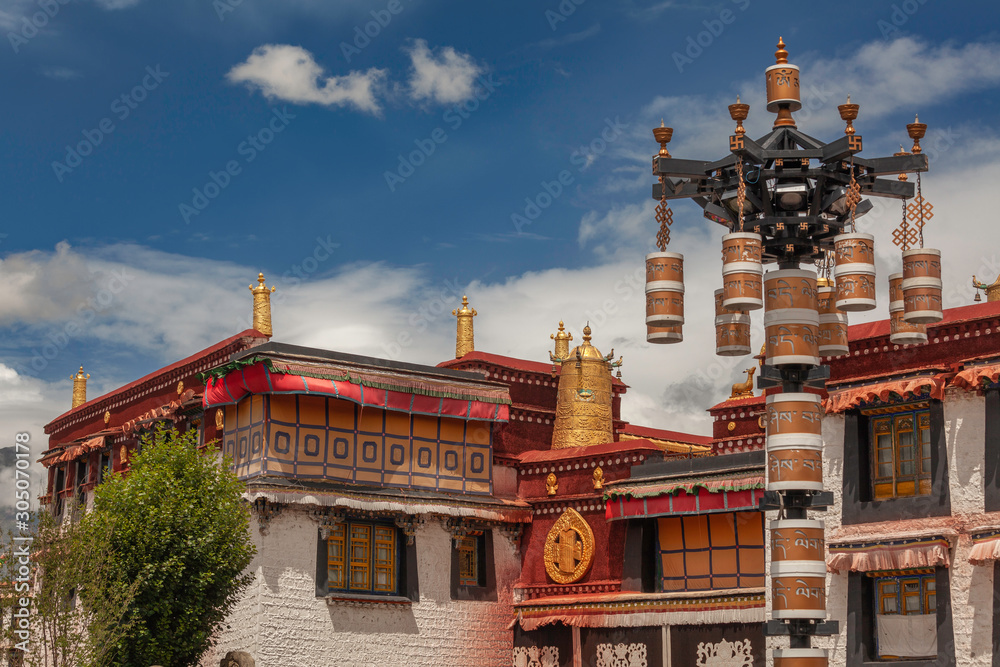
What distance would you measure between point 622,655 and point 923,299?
39.8 feet

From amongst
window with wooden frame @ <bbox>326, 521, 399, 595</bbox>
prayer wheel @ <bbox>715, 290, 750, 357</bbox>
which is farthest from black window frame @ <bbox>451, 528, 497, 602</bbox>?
prayer wheel @ <bbox>715, 290, 750, 357</bbox>

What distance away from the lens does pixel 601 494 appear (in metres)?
27.2

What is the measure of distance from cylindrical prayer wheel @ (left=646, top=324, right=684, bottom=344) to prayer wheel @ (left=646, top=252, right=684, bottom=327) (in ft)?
0.22

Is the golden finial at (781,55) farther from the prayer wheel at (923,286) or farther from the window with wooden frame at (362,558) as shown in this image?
the window with wooden frame at (362,558)

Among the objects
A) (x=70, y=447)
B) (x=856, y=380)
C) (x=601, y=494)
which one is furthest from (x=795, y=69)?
(x=70, y=447)

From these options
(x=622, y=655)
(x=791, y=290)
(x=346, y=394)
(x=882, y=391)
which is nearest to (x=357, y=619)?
(x=346, y=394)

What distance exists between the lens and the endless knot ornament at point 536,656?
27.4 metres

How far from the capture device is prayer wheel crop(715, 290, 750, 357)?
17.0 metres

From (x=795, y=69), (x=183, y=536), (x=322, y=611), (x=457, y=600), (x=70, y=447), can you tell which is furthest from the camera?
(x=70, y=447)

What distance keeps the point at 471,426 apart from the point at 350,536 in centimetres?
365

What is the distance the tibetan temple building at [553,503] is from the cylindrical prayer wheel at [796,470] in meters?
5.36

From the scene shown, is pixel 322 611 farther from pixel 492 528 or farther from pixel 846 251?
pixel 846 251

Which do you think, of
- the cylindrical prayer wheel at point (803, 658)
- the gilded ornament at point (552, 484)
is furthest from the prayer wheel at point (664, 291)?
the gilded ornament at point (552, 484)

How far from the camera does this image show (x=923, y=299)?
16.0 meters
